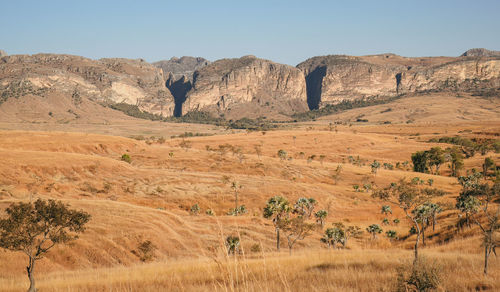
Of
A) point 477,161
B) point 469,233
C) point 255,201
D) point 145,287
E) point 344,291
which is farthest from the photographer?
point 477,161

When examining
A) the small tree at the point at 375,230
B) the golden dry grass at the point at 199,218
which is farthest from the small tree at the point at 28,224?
the small tree at the point at 375,230

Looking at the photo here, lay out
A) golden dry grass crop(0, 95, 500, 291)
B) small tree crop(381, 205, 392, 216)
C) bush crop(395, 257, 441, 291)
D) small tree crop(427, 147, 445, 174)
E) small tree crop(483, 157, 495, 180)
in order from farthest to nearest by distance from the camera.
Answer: small tree crop(427, 147, 445, 174) → small tree crop(483, 157, 495, 180) → small tree crop(381, 205, 392, 216) → golden dry grass crop(0, 95, 500, 291) → bush crop(395, 257, 441, 291)

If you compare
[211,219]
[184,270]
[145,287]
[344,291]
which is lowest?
[211,219]

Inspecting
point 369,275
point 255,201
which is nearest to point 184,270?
point 369,275

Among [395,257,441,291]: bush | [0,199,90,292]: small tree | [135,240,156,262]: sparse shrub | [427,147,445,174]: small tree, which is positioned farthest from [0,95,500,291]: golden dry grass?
[427,147,445,174]: small tree

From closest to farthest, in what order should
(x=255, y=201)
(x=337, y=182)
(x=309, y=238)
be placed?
(x=309, y=238) < (x=255, y=201) < (x=337, y=182)

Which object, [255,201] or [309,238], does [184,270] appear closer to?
[309,238]

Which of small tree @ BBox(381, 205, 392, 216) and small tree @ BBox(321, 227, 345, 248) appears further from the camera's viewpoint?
small tree @ BBox(381, 205, 392, 216)

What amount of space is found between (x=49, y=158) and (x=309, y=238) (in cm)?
5563

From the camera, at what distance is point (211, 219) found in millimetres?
47812

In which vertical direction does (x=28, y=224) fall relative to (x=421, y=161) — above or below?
above

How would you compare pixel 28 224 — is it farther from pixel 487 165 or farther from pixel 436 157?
pixel 436 157

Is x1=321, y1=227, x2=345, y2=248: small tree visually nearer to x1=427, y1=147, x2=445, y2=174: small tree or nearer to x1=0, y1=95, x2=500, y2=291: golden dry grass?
x1=0, y1=95, x2=500, y2=291: golden dry grass

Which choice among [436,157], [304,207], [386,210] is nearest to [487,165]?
[436,157]
